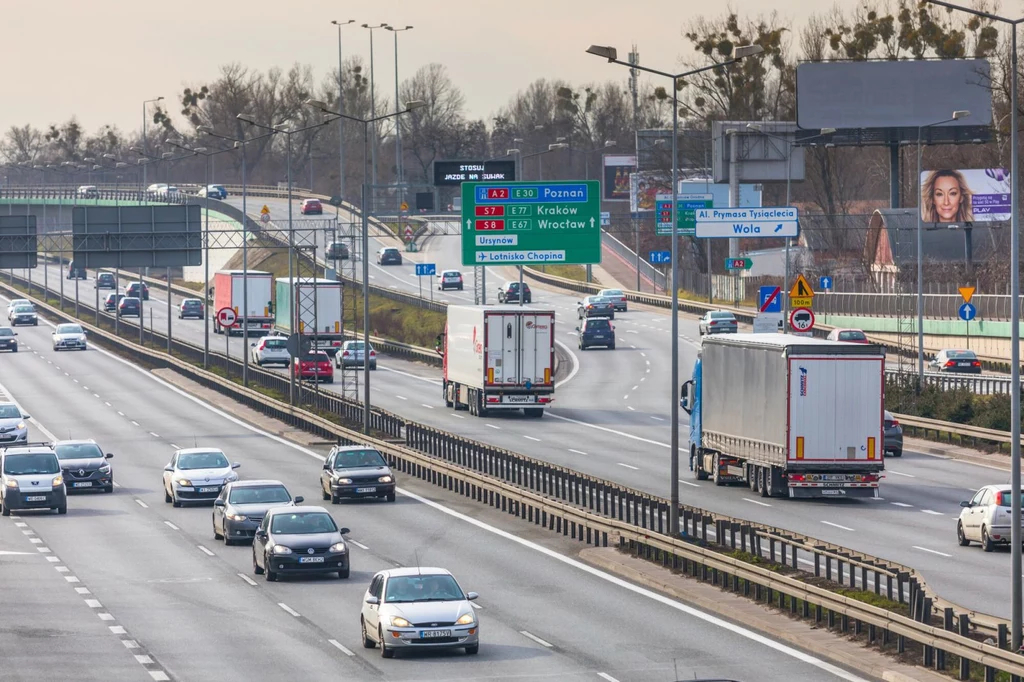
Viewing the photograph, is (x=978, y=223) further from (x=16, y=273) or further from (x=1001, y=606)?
(x=16, y=273)

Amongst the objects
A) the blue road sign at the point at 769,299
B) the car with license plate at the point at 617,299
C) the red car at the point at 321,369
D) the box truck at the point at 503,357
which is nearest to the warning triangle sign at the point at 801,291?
the blue road sign at the point at 769,299

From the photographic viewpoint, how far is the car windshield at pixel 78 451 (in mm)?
48156

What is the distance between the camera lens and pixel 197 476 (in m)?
45.1

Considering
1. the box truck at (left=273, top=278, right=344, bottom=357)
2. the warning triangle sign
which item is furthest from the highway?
the box truck at (left=273, top=278, right=344, bottom=357)

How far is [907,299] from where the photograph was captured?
90.6 meters

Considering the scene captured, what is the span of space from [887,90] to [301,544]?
76.3 meters

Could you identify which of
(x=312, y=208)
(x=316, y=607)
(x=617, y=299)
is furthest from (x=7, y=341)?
(x=316, y=607)

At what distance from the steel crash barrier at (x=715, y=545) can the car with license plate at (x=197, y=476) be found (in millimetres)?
5691

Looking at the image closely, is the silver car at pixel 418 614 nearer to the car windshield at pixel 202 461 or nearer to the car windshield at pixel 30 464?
the car windshield at pixel 30 464

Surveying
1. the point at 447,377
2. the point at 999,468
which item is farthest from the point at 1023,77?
→ the point at 999,468

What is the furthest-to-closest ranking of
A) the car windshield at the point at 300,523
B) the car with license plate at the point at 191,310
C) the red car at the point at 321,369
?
the car with license plate at the point at 191,310 < the red car at the point at 321,369 < the car windshield at the point at 300,523

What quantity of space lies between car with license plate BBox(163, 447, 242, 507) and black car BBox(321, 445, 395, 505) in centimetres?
242

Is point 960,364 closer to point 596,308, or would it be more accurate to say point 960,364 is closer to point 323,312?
point 323,312

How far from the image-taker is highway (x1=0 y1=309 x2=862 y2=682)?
23141 mm
